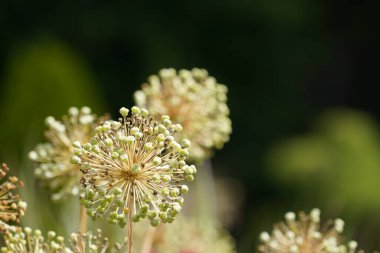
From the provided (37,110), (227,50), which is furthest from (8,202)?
(227,50)

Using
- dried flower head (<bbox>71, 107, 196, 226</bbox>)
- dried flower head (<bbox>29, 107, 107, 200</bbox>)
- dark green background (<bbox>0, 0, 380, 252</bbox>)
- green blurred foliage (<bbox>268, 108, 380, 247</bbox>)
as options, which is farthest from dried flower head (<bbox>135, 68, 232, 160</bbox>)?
dark green background (<bbox>0, 0, 380, 252</bbox>)

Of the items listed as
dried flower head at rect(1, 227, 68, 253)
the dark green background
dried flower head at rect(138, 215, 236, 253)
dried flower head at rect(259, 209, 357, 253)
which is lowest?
dried flower head at rect(1, 227, 68, 253)

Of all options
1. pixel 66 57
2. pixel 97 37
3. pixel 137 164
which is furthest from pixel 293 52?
pixel 137 164

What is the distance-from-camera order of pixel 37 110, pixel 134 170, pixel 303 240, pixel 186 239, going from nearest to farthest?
pixel 134 170 → pixel 303 240 → pixel 186 239 → pixel 37 110

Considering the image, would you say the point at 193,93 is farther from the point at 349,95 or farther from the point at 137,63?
the point at 349,95

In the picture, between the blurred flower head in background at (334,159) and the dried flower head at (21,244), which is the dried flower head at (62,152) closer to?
the dried flower head at (21,244)

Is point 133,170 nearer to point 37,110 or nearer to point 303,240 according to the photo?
point 303,240

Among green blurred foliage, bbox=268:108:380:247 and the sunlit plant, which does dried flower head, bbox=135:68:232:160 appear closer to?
the sunlit plant
